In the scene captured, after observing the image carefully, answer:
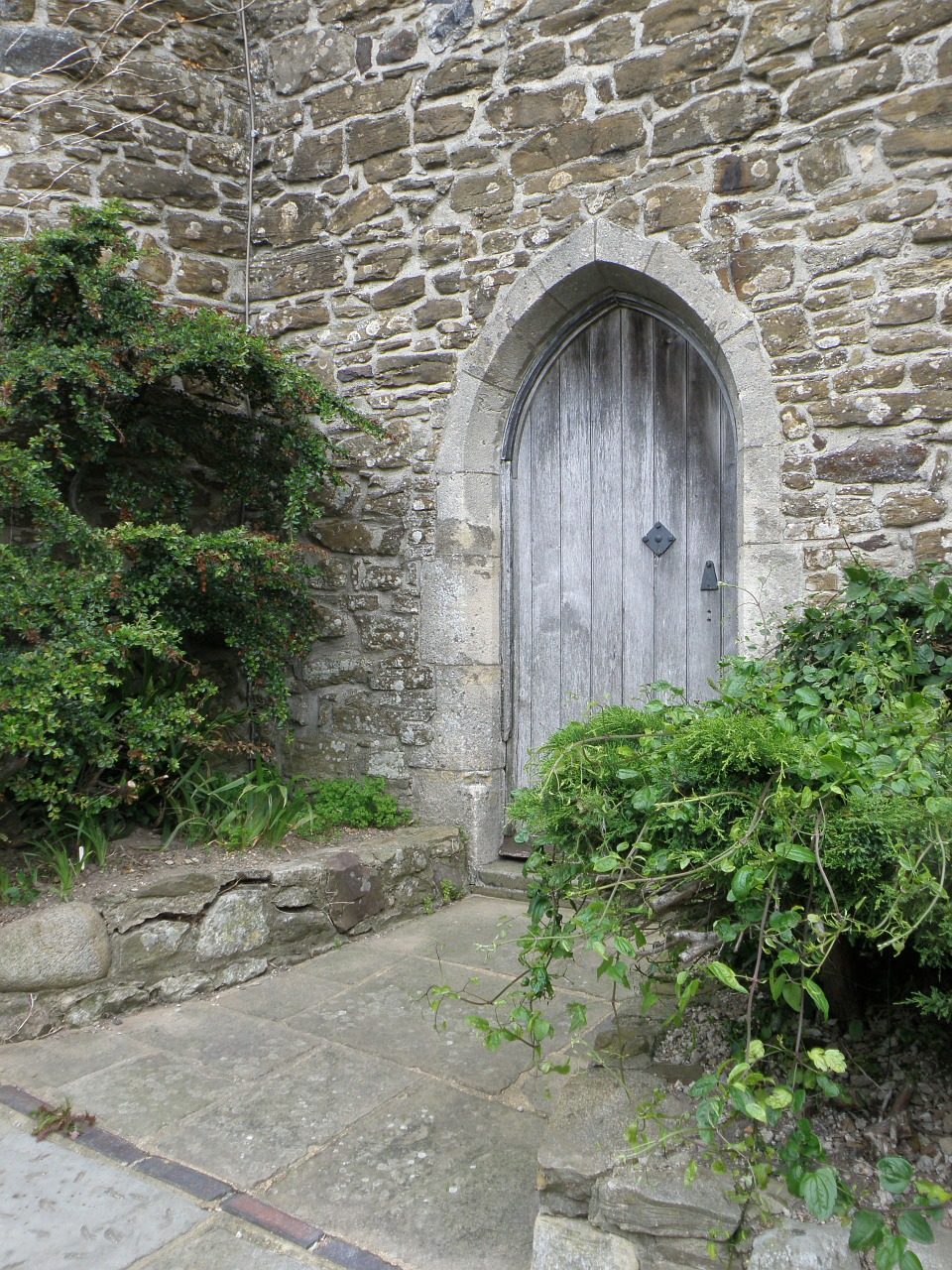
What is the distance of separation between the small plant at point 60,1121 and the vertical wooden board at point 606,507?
2.68 m

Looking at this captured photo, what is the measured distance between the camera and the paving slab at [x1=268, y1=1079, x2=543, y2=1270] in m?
1.92

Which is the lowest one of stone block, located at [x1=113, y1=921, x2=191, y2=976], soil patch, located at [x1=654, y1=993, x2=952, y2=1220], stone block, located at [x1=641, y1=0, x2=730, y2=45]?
stone block, located at [x1=113, y1=921, x2=191, y2=976]

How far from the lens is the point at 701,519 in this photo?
163 inches

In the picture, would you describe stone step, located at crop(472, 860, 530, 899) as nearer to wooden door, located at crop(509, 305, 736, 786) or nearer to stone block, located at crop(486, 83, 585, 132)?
wooden door, located at crop(509, 305, 736, 786)

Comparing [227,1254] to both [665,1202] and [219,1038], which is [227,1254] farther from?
[219,1038]

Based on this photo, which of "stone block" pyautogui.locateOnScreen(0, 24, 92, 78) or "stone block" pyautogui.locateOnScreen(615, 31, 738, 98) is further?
"stone block" pyautogui.locateOnScreen(0, 24, 92, 78)

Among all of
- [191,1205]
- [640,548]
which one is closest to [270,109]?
[640,548]

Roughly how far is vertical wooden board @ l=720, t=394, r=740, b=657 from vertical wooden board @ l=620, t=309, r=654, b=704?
33 centimetres

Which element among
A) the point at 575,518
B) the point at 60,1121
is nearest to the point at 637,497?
the point at 575,518

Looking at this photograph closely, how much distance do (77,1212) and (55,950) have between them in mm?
1063

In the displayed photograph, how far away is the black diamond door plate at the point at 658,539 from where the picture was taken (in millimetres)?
4215

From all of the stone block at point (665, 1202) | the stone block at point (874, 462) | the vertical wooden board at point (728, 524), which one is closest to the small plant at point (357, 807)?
the vertical wooden board at point (728, 524)

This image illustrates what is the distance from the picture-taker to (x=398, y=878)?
3.96 metres

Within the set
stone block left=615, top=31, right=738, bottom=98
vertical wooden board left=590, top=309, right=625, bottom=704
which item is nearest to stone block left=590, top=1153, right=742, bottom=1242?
vertical wooden board left=590, top=309, right=625, bottom=704
